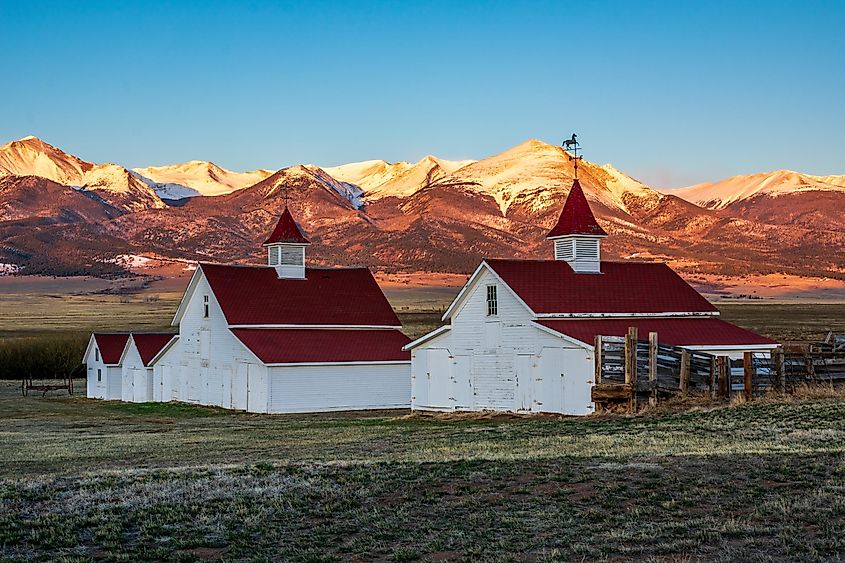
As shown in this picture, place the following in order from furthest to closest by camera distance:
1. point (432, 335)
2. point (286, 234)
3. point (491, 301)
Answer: point (286, 234), point (432, 335), point (491, 301)

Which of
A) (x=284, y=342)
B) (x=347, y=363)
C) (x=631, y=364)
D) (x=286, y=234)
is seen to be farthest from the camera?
(x=286, y=234)

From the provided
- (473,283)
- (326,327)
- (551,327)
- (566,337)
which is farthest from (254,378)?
(566,337)

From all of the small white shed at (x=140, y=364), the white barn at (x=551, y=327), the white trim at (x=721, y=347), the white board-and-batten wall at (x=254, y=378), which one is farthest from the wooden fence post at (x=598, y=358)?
the small white shed at (x=140, y=364)

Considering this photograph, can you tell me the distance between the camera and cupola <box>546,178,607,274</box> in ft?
164

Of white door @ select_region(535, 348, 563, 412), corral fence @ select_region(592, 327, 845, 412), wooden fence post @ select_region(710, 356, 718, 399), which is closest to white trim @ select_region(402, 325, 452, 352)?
white door @ select_region(535, 348, 563, 412)

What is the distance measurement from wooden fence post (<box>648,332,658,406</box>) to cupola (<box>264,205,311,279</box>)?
94.0 ft

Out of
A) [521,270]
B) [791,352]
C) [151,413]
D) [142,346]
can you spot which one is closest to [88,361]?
[142,346]

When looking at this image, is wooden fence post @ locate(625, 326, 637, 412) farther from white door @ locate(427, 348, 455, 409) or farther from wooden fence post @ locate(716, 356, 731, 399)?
white door @ locate(427, 348, 455, 409)

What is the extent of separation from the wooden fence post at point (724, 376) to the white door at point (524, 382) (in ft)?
26.0

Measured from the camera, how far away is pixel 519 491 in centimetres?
1844

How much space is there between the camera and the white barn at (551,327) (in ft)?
139

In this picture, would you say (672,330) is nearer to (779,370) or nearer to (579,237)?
(579,237)

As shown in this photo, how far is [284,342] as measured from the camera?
55062 mm

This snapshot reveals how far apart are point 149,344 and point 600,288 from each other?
29.2m
